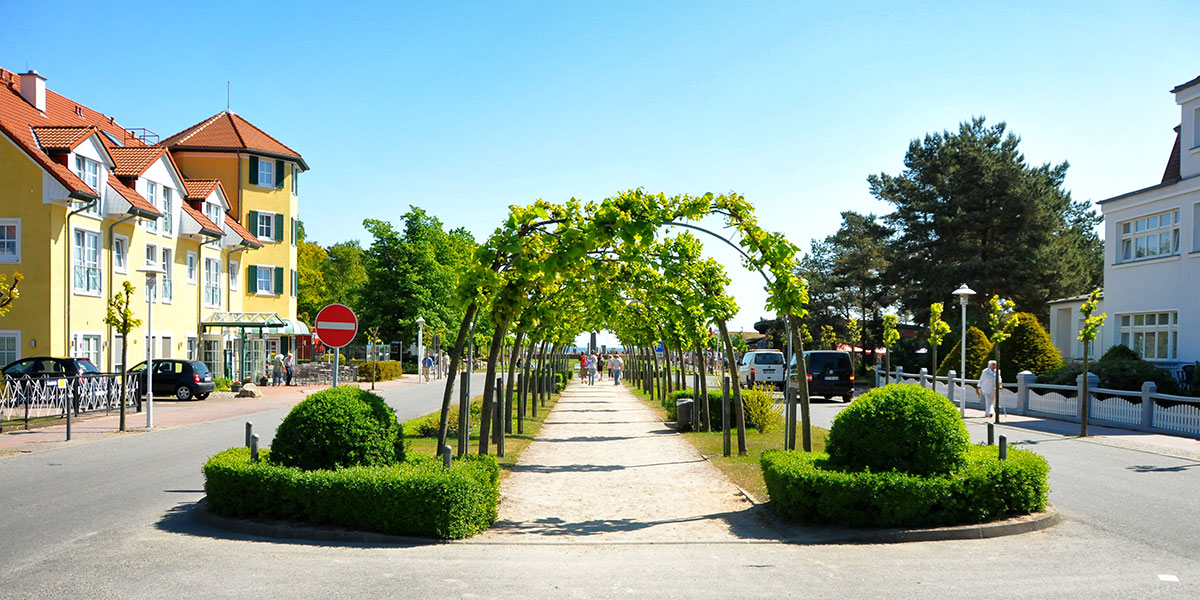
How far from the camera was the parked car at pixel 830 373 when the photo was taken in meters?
34.6

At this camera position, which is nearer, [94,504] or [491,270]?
[94,504]

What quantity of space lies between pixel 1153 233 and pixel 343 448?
2955 cm

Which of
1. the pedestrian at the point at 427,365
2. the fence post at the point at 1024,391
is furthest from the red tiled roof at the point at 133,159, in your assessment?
the fence post at the point at 1024,391

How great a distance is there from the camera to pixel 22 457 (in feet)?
54.3

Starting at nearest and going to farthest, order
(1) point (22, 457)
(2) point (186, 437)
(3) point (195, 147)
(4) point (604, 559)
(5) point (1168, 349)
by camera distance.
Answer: (4) point (604, 559)
(1) point (22, 457)
(2) point (186, 437)
(5) point (1168, 349)
(3) point (195, 147)

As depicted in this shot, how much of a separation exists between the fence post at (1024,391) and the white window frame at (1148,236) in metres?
6.21

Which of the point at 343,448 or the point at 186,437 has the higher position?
the point at 343,448

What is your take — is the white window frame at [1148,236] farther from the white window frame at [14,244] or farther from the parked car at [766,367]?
the white window frame at [14,244]

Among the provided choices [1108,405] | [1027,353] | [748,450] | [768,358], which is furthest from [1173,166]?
[748,450]

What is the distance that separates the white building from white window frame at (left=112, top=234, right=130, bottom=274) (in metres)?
35.4

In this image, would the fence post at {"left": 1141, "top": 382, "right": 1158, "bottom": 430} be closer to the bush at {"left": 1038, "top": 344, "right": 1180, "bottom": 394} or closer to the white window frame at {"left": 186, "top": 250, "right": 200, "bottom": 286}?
the bush at {"left": 1038, "top": 344, "right": 1180, "bottom": 394}

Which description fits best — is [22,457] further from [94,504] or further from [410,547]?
[410,547]

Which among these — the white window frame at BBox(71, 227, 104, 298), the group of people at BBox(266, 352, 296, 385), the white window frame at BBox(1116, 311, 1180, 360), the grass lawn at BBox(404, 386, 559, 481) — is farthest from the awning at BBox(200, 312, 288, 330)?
the white window frame at BBox(1116, 311, 1180, 360)

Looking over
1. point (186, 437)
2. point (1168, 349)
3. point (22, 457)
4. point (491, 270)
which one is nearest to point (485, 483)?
point (491, 270)
